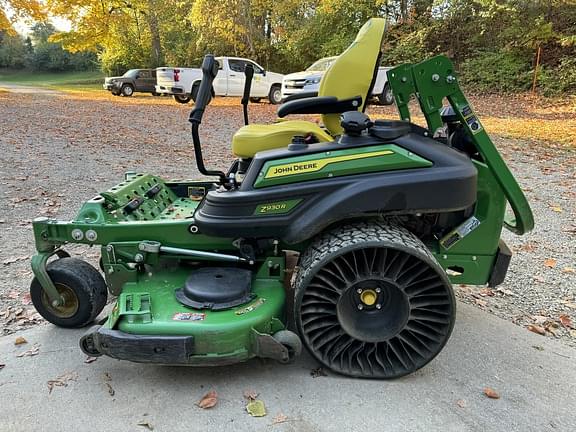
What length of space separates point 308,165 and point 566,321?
2156 millimetres

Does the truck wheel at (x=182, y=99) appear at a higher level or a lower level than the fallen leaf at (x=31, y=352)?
lower

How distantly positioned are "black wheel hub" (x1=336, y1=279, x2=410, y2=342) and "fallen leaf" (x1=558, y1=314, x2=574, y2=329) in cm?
147

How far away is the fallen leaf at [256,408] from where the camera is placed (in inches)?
92.1

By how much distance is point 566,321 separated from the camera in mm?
3332

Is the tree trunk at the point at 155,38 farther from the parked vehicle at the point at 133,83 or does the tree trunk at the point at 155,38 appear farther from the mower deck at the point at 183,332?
the mower deck at the point at 183,332

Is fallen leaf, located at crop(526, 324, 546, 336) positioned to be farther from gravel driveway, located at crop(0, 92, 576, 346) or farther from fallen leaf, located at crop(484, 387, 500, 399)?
fallen leaf, located at crop(484, 387, 500, 399)

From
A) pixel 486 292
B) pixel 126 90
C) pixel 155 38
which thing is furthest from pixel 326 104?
pixel 155 38

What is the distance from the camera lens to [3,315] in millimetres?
3340

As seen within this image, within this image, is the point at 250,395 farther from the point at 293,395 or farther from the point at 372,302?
the point at 372,302

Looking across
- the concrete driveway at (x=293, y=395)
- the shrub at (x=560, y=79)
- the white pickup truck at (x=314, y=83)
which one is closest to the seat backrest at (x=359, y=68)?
the concrete driveway at (x=293, y=395)

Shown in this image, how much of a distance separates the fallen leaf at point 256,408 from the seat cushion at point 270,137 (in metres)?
1.54

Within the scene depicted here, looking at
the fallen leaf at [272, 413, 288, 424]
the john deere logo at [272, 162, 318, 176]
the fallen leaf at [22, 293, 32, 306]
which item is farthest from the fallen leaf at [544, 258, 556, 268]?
the fallen leaf at [22, 293, 32, 306]

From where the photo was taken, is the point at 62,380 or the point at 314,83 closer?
the point at 62,380

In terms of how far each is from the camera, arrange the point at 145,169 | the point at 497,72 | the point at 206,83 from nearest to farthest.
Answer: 1. the point at 206,83
2. the point at 145,169
3. the point at 497,72
